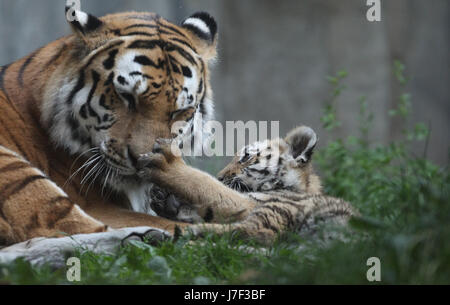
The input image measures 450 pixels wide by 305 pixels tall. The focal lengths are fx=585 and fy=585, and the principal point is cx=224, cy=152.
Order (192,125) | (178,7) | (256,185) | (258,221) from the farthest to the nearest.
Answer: (178,7) < (256,185) < (192,125) < (258,221)

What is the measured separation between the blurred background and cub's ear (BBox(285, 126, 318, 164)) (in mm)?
5300

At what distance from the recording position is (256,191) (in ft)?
14.7

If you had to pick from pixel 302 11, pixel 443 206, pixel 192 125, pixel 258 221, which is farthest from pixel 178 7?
pixel 443 206

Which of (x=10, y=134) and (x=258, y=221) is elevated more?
(x=10, y=134)

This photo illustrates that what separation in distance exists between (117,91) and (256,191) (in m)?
1.34

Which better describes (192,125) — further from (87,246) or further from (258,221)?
(87,246)

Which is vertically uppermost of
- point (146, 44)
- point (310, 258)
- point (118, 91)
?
point (146, 44)

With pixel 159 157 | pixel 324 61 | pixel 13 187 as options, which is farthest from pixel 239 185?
pixel 324 61

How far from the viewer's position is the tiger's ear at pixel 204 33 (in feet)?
14.8

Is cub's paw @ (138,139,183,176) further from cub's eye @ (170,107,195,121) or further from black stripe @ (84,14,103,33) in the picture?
black stripe @ (84,14,103,33)

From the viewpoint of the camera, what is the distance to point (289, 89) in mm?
10242

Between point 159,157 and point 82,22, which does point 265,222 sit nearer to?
point 159,157

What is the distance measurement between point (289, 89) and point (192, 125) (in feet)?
20.4

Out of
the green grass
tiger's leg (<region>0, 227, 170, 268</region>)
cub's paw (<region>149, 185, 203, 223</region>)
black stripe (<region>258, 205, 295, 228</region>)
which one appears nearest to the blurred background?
cub's paw (<region>149, 185, 203, 223</region>)
